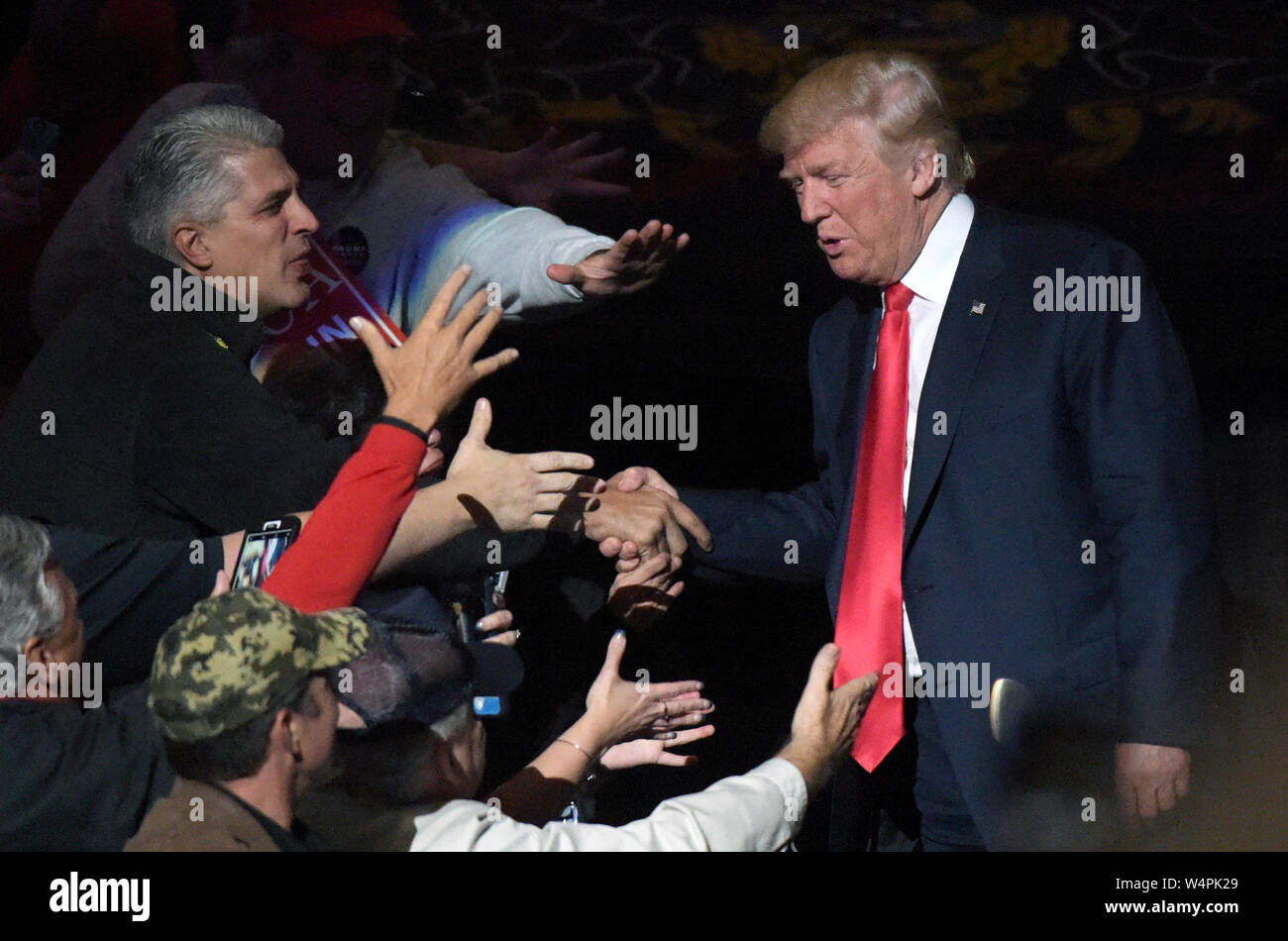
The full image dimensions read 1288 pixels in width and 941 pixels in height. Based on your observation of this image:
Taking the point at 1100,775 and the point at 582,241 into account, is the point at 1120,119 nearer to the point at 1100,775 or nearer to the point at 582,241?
the point at 582,241

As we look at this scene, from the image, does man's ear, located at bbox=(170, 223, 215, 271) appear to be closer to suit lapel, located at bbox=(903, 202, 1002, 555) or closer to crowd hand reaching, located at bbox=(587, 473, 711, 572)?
crowd hand reaching, located at bbox=(587, 473, 711, 572)

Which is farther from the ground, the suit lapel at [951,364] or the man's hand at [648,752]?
the suit lapel at [951,364]

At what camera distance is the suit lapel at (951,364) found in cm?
352

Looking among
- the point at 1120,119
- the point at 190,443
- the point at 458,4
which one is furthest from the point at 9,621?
the point at 1120,119

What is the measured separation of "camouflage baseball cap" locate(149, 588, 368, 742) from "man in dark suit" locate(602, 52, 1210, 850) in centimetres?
102

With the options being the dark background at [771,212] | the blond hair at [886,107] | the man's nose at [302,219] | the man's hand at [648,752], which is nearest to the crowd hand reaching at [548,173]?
the dark background at [771,212]

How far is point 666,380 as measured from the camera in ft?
13.7

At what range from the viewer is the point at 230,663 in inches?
112

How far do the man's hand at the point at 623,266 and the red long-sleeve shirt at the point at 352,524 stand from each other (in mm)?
651

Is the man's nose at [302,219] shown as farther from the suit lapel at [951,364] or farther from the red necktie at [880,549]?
the suit lapel at [951,364]

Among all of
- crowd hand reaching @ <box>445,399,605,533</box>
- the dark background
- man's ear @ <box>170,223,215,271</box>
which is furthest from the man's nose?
crowd hand reaching @ <box>445,399,605,533</box>

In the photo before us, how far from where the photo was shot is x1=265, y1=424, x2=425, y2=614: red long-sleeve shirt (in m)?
3.42

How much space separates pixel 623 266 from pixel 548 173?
43cm

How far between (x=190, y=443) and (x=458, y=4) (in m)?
1.25
